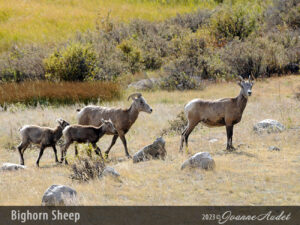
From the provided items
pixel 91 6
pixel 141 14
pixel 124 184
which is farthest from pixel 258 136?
pixel 91 6

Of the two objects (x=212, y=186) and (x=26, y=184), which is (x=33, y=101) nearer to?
(x=26, y=184)

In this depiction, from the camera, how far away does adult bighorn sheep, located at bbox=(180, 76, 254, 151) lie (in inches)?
484

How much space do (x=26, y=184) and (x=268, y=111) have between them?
37.4 ft

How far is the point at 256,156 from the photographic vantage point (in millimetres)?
11297

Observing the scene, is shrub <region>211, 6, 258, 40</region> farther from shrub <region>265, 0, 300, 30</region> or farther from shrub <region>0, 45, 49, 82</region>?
shrub <region>0, 45, 49, 82</region>

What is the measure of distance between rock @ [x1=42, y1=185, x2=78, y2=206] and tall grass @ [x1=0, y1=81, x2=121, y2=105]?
1578 centimetres

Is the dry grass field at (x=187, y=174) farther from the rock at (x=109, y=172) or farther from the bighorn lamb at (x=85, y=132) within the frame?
the bighorn lamb at (x=85, y=132)

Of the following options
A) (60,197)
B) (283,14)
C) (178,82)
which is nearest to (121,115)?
(60,197)

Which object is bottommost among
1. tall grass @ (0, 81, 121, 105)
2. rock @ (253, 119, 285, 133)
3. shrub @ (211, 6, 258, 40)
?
tall grass @ (0, 81, 121, 105)

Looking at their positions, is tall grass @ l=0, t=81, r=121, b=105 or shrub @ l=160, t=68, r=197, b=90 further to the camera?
shrub @ l=160, t=68, r=197, b=90

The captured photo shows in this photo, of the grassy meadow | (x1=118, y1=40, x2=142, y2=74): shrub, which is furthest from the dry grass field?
the grassy meadow

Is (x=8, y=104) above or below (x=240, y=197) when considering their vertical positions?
below

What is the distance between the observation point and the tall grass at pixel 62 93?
2412 centimetres

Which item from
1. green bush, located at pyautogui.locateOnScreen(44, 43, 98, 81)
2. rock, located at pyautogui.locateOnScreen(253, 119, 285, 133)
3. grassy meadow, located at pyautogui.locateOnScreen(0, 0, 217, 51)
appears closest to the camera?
rock, located at pyautogui.locateOnScreen(253, 119, 285, 133)
